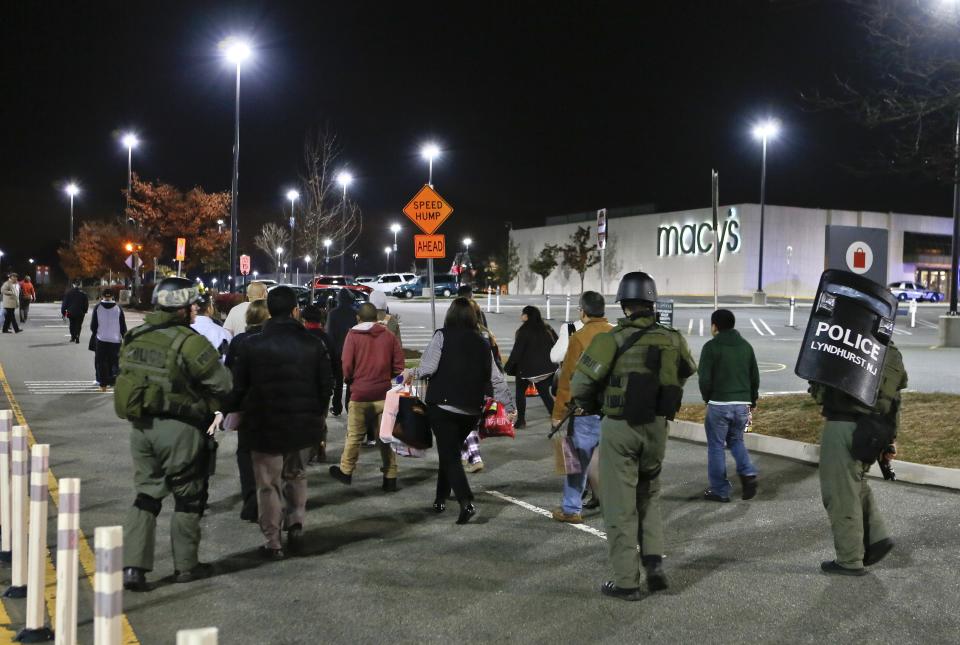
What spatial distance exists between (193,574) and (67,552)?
1.81 metres

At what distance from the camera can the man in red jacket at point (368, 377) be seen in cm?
841

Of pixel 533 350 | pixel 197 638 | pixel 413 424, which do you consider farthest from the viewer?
pixel 533 350

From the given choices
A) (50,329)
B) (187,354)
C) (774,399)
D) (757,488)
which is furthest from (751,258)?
(187,354)

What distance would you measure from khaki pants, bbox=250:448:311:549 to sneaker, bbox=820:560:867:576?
11.7 feet

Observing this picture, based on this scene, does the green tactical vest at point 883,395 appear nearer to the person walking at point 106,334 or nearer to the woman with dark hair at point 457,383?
the woman with dark hair at point 457,383

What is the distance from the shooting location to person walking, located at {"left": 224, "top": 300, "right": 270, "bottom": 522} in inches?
254

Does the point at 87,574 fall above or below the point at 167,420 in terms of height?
below

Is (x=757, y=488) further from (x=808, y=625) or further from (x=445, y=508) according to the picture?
(x=808, y=625)

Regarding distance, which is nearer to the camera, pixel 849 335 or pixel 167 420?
pixel 167 420

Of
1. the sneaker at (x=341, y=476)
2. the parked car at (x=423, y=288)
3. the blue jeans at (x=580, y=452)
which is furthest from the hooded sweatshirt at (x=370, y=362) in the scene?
the parked car at (x=423, y=288)

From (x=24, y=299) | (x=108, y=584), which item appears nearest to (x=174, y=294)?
(x=108, y=584)

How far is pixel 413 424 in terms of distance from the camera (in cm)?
766

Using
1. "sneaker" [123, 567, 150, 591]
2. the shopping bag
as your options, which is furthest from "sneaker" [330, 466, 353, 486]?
"sneaker" [123, 567, 150, 591]

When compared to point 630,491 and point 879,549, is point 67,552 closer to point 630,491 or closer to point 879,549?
point 630,491
